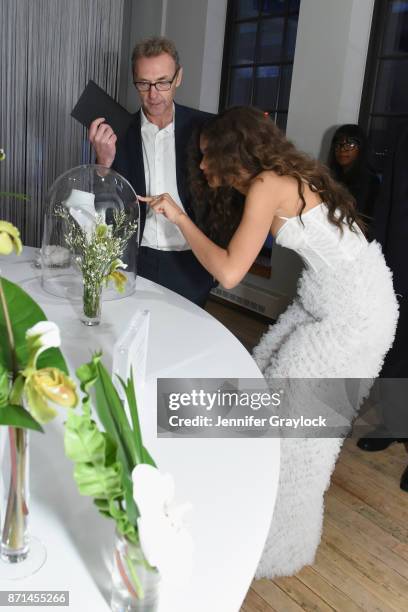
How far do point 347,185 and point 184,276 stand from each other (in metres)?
1.46

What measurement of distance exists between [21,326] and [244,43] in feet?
13.8

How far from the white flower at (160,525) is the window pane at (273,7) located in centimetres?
417

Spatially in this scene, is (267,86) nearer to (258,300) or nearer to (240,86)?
(240,86)

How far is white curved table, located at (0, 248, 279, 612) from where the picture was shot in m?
0.61

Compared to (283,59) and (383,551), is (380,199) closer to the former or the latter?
(383,551)

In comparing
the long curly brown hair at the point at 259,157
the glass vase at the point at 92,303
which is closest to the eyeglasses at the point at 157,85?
the long curly brown hair at the point at 259,157

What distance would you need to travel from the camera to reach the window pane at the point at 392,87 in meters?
3.41

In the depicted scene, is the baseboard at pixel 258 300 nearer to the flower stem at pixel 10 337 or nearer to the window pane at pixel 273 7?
the window pane at pixel 273 7

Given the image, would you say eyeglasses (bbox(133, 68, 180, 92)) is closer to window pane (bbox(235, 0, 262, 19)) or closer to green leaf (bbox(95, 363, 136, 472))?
→ green leaf (bbox(95, 363, 136, 472))

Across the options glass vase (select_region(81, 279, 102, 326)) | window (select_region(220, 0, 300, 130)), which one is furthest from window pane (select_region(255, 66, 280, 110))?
glass vase (select_region(81, 279, 102, 326))

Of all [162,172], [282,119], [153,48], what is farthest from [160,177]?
[282,119]

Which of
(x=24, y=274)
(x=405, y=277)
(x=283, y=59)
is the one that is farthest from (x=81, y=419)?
(x=283, y=59)

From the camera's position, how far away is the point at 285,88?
4074mm

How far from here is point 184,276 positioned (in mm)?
2166
